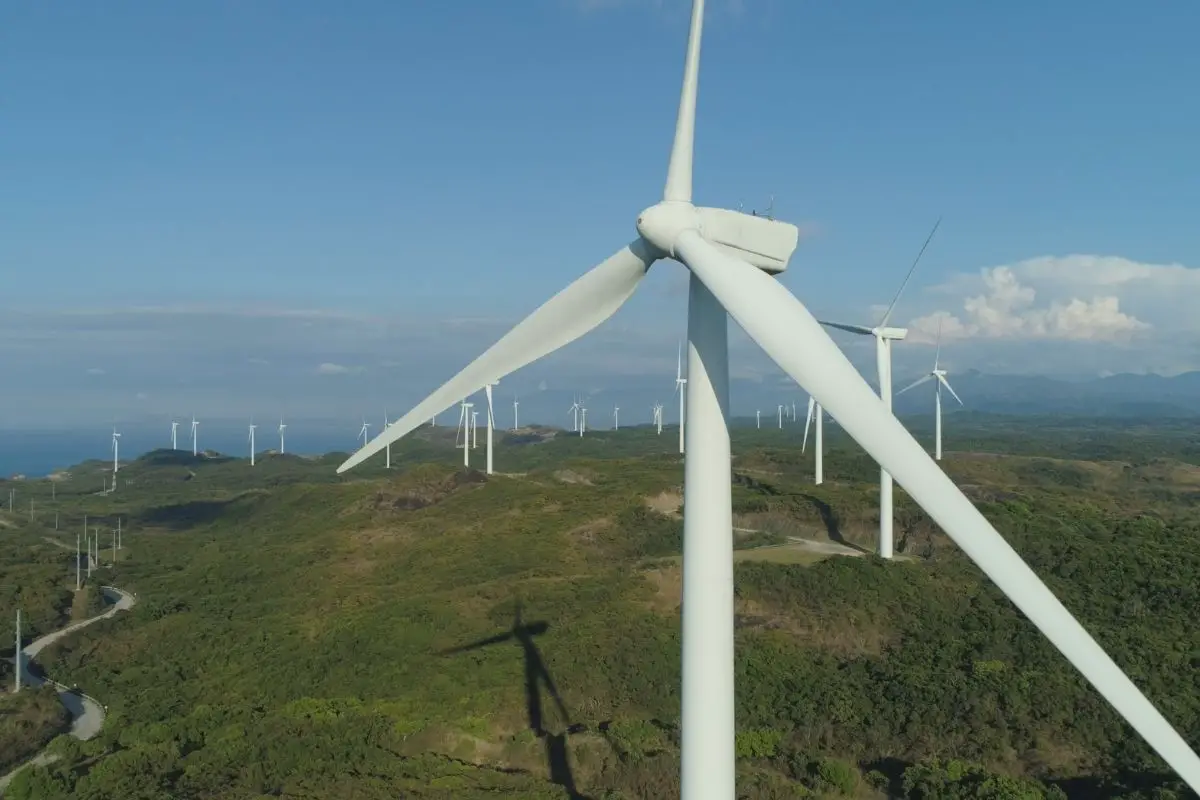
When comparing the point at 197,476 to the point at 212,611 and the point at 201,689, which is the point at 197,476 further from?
the point at 201,689

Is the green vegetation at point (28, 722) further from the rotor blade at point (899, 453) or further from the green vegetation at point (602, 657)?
the rotor blade at point (899, 453)

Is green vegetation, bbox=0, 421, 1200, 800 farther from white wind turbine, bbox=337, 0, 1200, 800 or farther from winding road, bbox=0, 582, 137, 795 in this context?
white wind turbine, bbox=337, 0, 1200, 800

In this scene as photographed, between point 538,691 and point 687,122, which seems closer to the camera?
point 687,122

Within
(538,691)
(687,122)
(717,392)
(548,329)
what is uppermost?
(687,122)

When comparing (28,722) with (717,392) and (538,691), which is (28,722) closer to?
(538,691)

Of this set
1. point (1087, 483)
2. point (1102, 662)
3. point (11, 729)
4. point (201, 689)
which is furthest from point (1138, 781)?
point (1087, 483)

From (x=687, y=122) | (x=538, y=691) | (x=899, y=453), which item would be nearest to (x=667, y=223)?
→ (x=687, y=122)

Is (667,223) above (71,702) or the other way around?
above

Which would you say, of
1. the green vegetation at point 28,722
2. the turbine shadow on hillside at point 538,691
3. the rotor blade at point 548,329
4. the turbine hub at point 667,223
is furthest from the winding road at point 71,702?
the turbine hub at point 667,223
